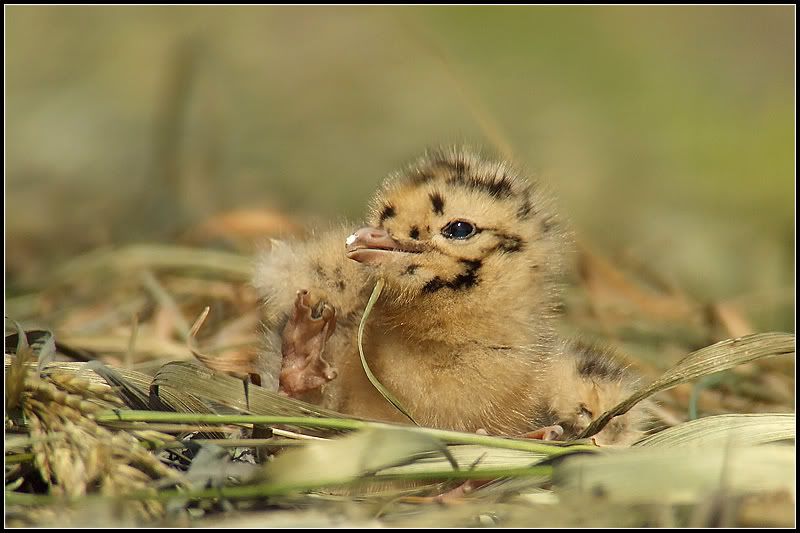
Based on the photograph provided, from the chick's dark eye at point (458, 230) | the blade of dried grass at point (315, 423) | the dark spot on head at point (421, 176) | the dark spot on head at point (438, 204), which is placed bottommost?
the blade of dried grass at point (315, 423)

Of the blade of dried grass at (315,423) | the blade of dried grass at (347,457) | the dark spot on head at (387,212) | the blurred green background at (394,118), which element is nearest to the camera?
the blade of dried grass at (347,457)

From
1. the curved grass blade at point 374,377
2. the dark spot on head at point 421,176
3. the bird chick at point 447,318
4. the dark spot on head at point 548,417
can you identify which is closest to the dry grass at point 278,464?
the curved grass blade at point 374,377

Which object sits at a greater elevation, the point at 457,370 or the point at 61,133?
the point at 61,133

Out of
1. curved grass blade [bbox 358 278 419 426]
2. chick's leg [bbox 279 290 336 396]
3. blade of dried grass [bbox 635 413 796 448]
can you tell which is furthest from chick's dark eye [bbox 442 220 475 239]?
blade of dried grass [bbox 635 413 796 448]

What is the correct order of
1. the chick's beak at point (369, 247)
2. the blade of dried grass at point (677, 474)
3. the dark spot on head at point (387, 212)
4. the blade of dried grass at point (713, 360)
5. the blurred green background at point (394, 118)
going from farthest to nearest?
the blurred green background at point (394, 118) → the dark spot on head at point (387, 212) → the chick's beak at point (369, 247) → the blade of dried grass at point (713, 360) → the blade of dried grass at point (677, 474)

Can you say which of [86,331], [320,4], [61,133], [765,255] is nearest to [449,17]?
[320,4]

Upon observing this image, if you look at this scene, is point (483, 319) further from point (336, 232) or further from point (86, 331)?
point (86, 331)

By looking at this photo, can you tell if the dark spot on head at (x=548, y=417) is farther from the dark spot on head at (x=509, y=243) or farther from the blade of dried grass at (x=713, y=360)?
the dark spot on head at (x=509, y=243)
